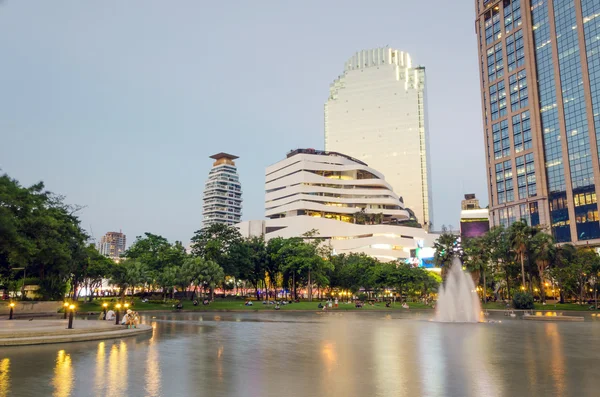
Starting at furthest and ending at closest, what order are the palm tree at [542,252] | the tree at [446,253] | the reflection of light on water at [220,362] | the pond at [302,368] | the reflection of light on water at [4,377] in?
the tree at [446,253]
the palm tree at [542,252]
the reflection of light on water at [220,362]
the pond at [302,368]
the reflection of light on water at [4,377]

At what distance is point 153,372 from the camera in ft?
47.2

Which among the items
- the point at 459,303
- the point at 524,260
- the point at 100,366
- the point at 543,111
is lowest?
the point at 459,303

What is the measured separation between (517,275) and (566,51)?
6665 centimetres

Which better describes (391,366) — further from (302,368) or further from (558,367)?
(558,367)

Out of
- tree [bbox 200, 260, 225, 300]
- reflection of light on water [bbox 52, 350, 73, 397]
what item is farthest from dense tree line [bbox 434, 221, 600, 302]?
reflection of light on water [bbox 52, 350, 73, 397]

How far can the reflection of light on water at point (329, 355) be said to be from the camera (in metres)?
16.1

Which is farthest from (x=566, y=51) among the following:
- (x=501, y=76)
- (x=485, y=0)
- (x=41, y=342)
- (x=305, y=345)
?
(x=41, y=342)

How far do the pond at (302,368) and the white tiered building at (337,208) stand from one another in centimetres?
12079

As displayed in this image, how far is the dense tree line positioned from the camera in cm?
7250

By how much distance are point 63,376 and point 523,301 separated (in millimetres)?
65172

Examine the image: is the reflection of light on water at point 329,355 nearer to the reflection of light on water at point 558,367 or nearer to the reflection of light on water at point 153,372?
the reflection of light on water at point 153,372

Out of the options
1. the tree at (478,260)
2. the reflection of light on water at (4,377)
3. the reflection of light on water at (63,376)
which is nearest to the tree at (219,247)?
the tree at (478,260)

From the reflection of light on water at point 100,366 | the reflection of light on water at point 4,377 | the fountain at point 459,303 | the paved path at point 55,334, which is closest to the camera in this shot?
the reflection of light on water at point 4,377

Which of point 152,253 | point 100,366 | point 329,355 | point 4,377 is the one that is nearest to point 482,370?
point 329,355
